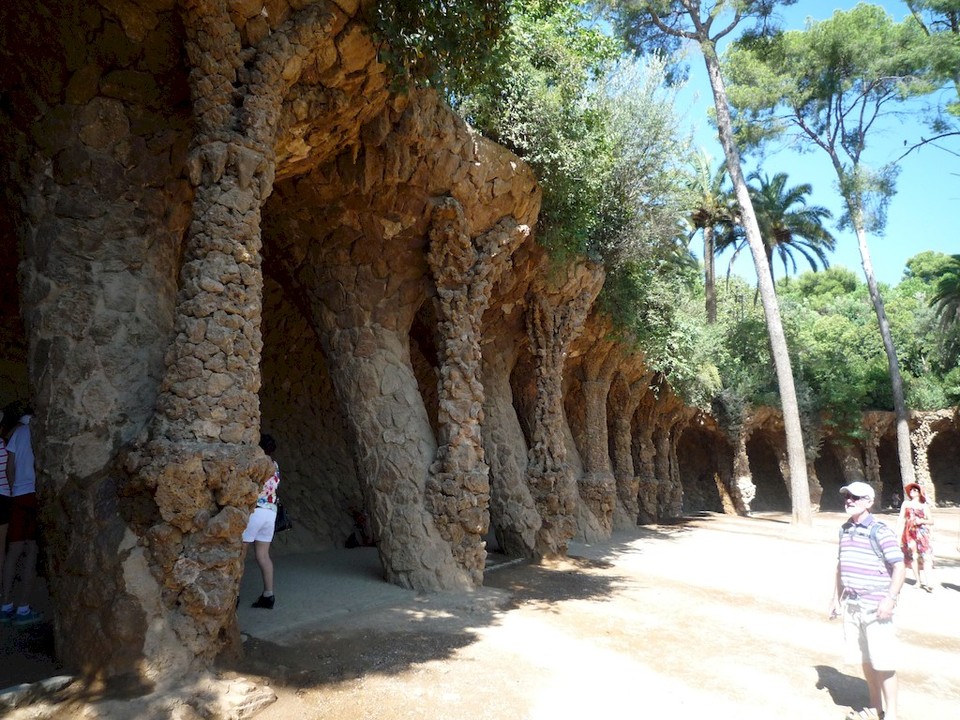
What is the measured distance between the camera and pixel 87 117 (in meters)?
5.07

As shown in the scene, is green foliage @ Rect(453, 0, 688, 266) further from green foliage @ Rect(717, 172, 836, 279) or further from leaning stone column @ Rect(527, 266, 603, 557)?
green foliage @ Rect(717, 172, 836, 279)

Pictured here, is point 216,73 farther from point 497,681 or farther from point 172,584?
point 497,681

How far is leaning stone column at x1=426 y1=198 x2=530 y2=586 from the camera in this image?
25.1 feet

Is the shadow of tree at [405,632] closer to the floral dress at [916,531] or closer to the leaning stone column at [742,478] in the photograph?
the floral dress at [916,531]

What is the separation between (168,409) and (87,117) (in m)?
2.41

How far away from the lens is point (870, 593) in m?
3.88

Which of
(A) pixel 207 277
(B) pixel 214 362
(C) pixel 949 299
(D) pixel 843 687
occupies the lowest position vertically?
(D) pixel 843 687

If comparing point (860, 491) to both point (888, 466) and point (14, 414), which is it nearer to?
point (14, 414)

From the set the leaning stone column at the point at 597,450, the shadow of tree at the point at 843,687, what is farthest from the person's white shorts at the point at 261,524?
the leaning stone column at the point at 597,450

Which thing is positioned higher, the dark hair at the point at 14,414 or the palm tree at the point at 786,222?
the palm tree at the point at 786,222

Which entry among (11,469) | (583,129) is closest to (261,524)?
(11,469)

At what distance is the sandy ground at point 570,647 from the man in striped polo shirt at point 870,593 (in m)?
0.64

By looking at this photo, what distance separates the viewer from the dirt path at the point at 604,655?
14.3 ft

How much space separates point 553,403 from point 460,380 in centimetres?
313
